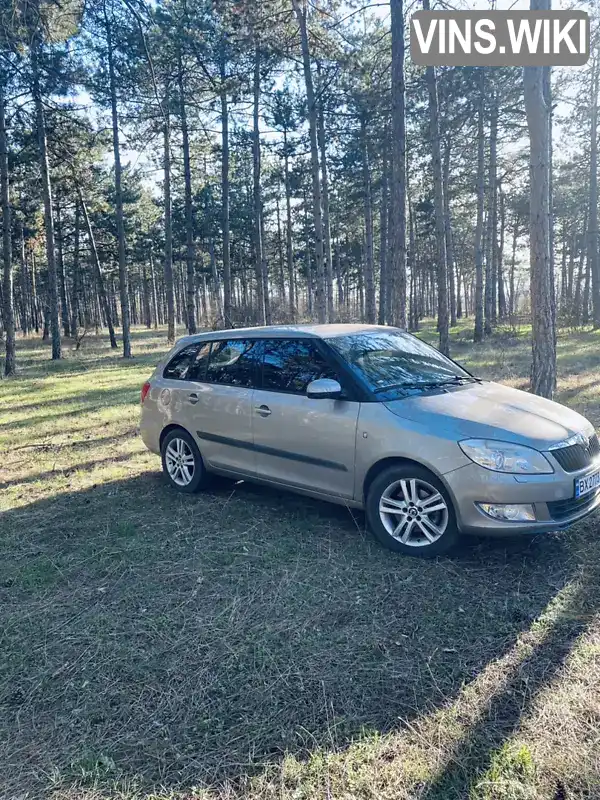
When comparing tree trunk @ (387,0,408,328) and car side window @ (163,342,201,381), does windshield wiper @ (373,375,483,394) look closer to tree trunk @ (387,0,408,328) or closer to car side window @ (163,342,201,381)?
car side window @ (163,342,201,381)

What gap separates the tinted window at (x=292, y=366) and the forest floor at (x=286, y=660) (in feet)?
4.03

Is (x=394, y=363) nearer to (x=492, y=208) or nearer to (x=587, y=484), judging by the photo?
(x=587, y=484)

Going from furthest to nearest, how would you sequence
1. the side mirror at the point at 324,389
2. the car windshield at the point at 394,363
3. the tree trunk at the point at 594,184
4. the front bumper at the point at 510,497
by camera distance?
the tree trunk at the point at 594,184 < the car windshield at the point at 394,363 < the side mirror at the point at 324,389 < the front bumper at the point at 510,497

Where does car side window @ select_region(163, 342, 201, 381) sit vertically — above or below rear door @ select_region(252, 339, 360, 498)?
above

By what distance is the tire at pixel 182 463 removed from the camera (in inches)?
221

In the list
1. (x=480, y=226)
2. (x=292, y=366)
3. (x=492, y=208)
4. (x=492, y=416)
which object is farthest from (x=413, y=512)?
(x=492, y=208)

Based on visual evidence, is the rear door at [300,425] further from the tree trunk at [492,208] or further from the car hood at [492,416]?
the tree trunk at [492,208]

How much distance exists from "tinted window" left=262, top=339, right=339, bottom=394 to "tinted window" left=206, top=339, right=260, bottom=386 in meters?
0.17

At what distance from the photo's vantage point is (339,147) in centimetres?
2570

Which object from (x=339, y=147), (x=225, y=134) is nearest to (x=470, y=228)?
(x=339, y=147)

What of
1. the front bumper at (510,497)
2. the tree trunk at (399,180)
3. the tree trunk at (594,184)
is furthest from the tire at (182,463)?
the tree trunk at (594,184)

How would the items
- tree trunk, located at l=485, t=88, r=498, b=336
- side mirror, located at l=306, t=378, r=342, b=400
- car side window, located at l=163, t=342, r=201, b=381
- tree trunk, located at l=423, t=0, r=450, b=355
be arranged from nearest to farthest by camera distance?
side mirror, located at l=306, t=378, r=342, b=400 < car side window, located at l=163, t=342, r=201, b=381 < tree trunk, located at l=423, t=0, r=450, b=355 < tree trunk, located at l=485, t=88, r=498, b=336

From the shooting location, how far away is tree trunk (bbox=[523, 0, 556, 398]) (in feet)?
24.9

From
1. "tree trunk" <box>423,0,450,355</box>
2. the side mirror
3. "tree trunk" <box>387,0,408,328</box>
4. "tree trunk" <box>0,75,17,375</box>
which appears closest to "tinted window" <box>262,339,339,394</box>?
the side mirror
